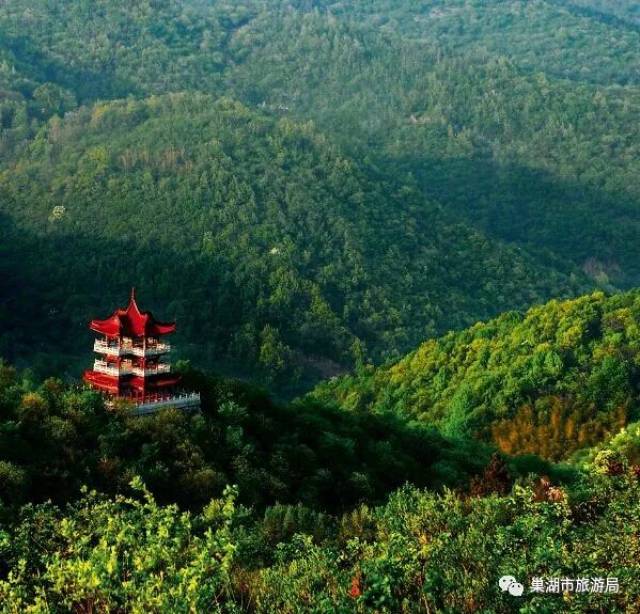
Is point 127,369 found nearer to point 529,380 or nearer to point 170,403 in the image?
point 170,403

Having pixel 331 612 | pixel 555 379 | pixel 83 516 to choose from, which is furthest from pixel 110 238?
pixel 331 612

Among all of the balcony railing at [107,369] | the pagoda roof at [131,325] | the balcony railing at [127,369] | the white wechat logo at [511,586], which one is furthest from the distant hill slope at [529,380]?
the white wechat logo at [511,586]

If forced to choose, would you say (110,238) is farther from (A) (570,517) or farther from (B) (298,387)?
(A) (570,517)

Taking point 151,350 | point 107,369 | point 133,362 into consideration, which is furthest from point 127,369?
point 151,350

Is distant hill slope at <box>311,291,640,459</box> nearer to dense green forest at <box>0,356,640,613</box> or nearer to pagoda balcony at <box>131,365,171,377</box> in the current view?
dense green forest at <box>0,356,640,613</box>

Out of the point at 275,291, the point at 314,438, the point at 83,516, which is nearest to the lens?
the point at 83,516

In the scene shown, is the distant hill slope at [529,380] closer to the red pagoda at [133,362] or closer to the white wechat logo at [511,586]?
the red pagoda at [133,362]
